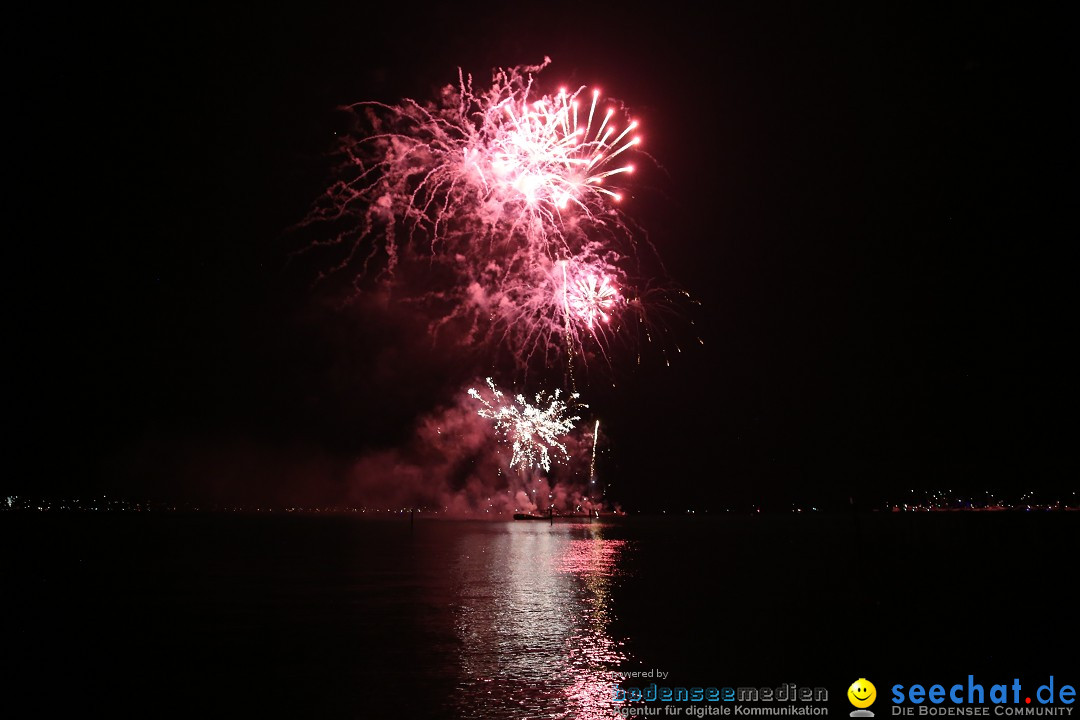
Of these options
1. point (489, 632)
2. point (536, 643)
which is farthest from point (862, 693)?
point (489, 632)

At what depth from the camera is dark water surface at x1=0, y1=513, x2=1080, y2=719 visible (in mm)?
10234

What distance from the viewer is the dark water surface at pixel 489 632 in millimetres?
10234

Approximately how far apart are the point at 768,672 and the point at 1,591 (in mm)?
A: 21031

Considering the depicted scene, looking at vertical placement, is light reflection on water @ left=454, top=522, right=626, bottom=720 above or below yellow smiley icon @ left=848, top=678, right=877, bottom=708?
below

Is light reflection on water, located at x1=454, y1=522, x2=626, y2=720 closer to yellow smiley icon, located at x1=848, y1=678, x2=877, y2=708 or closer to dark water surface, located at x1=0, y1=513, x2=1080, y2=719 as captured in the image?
dark water surface, located at x1=0, y1=513, x2=1080, y2=719

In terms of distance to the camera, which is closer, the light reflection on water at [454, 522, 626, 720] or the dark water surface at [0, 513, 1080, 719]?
the light reflection on water at [454, 522, 626, 720]

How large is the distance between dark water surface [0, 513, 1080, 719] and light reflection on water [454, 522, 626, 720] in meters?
0.05

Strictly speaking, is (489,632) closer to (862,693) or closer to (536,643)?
(536,643)

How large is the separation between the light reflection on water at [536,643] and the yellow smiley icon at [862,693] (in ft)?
10.3

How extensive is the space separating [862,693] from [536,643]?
523 centimetres

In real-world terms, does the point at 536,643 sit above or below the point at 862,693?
below

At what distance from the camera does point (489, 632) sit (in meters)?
14.2

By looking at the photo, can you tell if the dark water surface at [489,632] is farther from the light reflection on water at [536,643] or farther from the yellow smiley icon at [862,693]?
the yellow smiley icon at [862,693]

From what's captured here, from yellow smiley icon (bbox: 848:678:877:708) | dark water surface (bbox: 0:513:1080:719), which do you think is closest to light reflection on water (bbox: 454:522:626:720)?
dark water surface (bbox: 0:513:1080:719)
